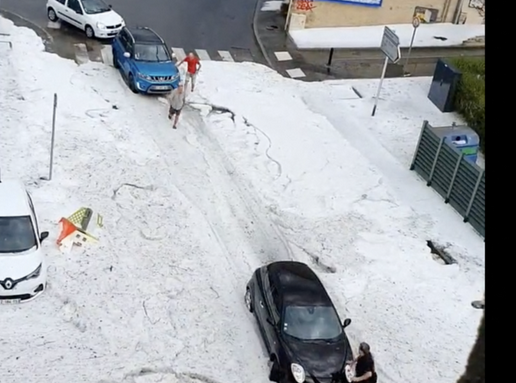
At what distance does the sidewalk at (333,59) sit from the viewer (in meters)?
24.7

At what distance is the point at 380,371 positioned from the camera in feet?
41.8

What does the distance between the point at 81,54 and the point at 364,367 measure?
15896 millimetres

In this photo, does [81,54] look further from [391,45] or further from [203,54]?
[391,45]

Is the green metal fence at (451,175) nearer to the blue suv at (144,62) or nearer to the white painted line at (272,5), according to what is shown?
the blue suv at (144,62)

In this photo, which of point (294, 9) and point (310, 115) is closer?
point (310, 115)

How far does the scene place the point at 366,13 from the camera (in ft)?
91.0

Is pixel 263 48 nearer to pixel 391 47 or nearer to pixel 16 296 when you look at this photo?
pixel 391 47

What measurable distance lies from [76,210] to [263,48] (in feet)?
41.0

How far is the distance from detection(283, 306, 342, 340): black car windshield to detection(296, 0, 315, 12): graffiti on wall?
1687 cm

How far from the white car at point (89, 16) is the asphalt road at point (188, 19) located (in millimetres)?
740

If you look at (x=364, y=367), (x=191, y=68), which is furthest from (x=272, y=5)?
(x=364, y=367)

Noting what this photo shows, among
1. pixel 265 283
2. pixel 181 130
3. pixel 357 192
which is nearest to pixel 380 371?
pixel 265 283

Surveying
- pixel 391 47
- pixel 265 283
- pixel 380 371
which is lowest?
pixel 380 371

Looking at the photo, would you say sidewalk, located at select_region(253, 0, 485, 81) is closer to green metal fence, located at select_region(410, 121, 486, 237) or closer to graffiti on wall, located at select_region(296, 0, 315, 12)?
graffiti on wall, located at select_region(296, 0, 315, 12)
